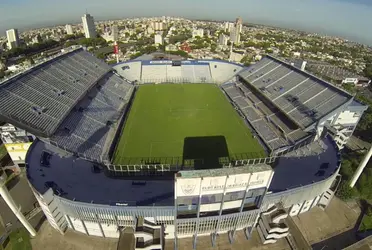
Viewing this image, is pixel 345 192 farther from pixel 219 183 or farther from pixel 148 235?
pixel 148 235

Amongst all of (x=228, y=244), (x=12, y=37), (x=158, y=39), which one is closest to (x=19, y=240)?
(x=228, y=244)

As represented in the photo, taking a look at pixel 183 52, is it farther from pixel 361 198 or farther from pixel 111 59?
pixel 361 198

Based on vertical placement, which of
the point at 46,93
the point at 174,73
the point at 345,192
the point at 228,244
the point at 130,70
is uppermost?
the point at 46,93

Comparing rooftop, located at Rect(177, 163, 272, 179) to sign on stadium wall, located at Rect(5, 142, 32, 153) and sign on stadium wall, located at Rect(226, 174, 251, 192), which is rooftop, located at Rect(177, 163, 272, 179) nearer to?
sign on stadium wall, located at Rect(226, 174, 251, 192)

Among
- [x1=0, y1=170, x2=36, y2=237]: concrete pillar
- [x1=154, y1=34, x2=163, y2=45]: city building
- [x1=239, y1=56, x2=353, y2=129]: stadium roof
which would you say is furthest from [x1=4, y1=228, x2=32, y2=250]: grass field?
[x1=154, y1=34, x2=163, y2=45]: city building

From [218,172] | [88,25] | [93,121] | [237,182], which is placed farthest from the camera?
[88,25]
